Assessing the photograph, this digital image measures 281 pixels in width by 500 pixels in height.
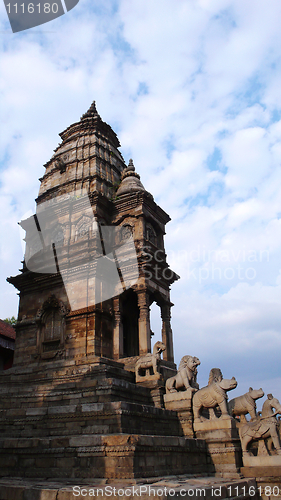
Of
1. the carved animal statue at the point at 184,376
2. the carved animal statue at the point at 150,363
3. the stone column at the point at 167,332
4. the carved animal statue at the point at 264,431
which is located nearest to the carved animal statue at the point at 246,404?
the carved animal statue at the point at 264,431

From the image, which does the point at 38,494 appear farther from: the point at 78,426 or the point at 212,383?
the point at 212,383

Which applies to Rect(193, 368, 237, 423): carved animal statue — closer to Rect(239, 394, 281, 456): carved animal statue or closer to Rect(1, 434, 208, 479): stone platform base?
Rect(239, 394, 281, 456): carved animal statue

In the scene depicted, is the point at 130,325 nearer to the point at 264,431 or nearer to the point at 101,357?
the point at 101,357

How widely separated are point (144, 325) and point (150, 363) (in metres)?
3.50

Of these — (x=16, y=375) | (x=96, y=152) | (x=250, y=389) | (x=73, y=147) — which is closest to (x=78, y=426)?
(x=250, y=389)

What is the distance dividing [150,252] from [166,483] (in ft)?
48.7

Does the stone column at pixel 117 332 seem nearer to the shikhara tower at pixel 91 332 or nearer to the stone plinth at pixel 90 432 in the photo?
the shikhara tower at pixel 91 332

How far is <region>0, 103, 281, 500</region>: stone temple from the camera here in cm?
1027

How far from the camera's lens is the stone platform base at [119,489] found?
7.48 meters

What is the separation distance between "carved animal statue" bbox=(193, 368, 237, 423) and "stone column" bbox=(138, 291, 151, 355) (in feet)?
20.1

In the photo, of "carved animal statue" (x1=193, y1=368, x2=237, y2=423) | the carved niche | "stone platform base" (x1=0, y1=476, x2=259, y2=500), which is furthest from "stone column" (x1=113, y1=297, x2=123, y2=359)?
"stone platform base" (x1=0, y1=476, x2=259, y2=500)

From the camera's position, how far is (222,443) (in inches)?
480

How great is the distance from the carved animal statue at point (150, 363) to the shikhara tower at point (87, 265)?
2.64 metres

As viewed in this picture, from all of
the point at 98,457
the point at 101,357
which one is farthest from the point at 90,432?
the point at 101,357
